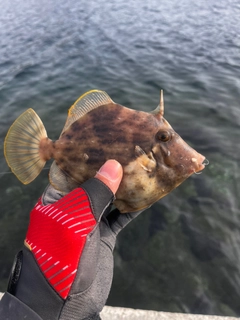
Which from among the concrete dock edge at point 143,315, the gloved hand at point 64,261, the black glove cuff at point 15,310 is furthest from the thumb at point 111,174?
the concrete dock edge at point 143,315

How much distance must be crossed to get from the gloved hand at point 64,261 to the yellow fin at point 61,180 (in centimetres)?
42

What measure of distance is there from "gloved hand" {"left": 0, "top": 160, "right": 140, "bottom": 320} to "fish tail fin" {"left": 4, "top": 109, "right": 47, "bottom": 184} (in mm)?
592

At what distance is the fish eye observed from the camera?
239 cm

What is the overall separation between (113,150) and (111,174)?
0.28 metres

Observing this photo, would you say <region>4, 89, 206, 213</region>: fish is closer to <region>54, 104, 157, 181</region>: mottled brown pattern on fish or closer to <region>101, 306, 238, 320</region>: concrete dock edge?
<region>54, 104, 157, 181</region>: mottled brown pattern on fish

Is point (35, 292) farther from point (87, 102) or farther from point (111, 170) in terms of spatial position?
point (87, 102)

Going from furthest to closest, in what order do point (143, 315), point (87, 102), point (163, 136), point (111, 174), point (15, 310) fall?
1. point (143, 315)
2. point (87, 102)
3. point (163, 136)
4. point (111, 174)
5. point (15, 310)

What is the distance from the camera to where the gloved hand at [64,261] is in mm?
1953

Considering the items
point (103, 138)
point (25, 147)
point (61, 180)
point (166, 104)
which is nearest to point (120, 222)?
point (61, 180)

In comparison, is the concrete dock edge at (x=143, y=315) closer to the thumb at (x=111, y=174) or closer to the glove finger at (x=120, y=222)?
the glove finger at (x=120, y=222)

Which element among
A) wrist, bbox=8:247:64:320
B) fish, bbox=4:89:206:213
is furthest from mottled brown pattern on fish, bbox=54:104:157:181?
wrist, bbox=8:247:64:320

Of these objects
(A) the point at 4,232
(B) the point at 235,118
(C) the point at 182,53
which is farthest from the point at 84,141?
(C) the point at 182,53

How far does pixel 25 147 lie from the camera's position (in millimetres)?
2764

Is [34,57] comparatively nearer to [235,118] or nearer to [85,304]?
[235,118]
